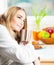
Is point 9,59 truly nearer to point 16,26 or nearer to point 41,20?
point 16,26

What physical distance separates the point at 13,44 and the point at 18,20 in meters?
0.25

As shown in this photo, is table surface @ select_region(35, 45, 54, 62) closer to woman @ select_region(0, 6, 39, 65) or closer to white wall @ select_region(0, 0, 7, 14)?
woman @ select_region(0, 6, 39, 65)

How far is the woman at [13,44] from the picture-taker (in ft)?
4.57

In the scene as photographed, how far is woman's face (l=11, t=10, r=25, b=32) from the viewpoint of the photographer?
1.57 meters

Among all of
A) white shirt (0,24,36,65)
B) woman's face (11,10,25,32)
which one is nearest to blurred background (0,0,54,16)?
woman's face (11,10,25,32)

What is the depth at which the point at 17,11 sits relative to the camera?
159 centimetres

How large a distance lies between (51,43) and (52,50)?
0.28 m

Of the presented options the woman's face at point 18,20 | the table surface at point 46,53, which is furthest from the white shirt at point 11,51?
the table surface at point 46,53

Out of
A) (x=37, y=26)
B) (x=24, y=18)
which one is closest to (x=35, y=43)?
(x=37, y=26)

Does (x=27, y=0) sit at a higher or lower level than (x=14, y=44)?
higher

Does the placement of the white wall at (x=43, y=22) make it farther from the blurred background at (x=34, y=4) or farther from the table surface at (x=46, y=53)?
the table surface at (x=46, y=53)

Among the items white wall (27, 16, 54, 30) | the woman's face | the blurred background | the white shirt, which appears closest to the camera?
the white shirt

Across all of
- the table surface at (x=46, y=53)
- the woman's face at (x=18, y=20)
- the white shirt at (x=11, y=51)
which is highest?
the woman's face at (x=18, y=20)

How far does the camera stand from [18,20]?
1604 millimetres
